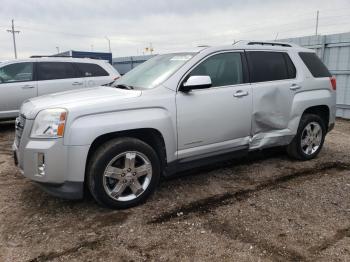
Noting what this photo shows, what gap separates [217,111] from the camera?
4.04 meters

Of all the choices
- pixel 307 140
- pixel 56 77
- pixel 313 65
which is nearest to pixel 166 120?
pixel 307 140

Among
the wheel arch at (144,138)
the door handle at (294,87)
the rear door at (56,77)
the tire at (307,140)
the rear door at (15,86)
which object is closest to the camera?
the wheel arch at (144,138)

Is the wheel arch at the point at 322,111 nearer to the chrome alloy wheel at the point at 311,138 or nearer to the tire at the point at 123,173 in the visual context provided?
the chrome alloy wheel at the point at 311,138

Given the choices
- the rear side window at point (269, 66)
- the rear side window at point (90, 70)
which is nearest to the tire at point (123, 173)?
the rear side window at point (269, 66)

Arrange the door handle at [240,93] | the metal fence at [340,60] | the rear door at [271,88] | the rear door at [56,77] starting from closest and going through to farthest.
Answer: the door handle at [240,93]
the rear door at [271,88]
the rear door at [56,77]
the metal fence at [340,60]

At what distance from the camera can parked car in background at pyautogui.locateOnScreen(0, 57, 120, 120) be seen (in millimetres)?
7703

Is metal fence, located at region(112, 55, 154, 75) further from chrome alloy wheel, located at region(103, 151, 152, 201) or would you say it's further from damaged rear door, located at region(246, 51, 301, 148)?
chrome alloy wheel, located at region(103, 151, 152, 201)

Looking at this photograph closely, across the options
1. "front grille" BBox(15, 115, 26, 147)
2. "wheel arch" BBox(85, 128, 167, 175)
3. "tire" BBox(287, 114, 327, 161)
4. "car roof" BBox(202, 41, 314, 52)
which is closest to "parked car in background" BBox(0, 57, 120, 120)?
"front grille" BBox(15, 115, 26, 147)

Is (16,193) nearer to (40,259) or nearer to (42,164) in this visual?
(42,164)

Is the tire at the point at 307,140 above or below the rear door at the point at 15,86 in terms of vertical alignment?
below

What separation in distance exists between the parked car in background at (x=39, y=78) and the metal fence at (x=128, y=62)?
9.13 metres

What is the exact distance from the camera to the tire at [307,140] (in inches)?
202

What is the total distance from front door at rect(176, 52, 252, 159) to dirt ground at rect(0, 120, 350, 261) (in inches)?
22.3

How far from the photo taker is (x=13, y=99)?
7719 mm
